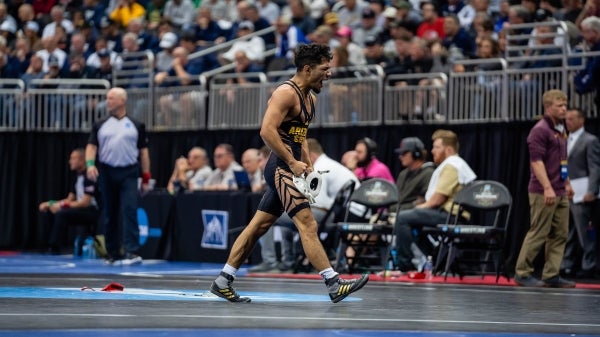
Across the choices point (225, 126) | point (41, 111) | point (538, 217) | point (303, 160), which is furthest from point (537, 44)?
point (41, 111)

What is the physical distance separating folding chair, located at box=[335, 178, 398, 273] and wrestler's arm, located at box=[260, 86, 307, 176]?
5.31 metres

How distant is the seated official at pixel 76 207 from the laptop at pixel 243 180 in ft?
11.2

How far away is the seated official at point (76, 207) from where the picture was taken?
843 inches

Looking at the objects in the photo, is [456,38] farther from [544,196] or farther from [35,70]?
[35,70]

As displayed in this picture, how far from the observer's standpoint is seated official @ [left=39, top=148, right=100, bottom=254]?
21.4 metres

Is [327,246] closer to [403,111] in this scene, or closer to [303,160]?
[403,111]

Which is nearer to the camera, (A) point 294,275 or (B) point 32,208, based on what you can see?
(A) point 294,275

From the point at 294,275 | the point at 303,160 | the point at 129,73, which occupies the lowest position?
the point at 294,275

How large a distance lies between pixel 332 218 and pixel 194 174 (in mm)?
4260

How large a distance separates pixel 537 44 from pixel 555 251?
4166 mm

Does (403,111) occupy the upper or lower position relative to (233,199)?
upper

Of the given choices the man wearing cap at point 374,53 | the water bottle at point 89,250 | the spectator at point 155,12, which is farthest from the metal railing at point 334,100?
the spectator at point 155,12

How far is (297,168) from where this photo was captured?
10.6 metres

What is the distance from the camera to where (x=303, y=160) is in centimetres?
1123
